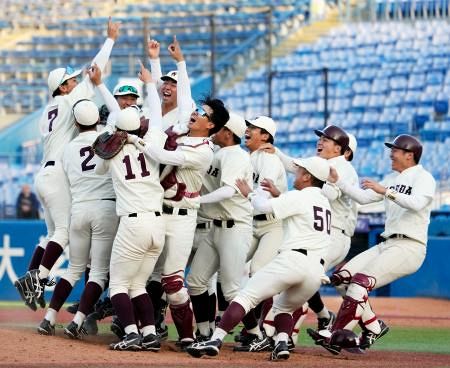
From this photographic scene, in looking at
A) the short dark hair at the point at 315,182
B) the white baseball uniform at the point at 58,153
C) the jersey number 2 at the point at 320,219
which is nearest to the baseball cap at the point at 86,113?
the white baseball uniform at the point at 58,153

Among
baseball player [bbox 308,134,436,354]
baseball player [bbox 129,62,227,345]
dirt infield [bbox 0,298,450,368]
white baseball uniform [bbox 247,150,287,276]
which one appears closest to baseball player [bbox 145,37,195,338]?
baseball player [bbox 129,62,227,345]

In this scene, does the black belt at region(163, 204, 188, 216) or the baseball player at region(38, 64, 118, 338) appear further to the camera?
the baseball player at region(38, 64, 118, 338)

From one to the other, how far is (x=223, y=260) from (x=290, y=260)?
3.00 ft

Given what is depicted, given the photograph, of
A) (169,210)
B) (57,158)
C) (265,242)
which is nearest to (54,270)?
(57,158)

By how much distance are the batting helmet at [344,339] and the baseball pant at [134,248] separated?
1.53m

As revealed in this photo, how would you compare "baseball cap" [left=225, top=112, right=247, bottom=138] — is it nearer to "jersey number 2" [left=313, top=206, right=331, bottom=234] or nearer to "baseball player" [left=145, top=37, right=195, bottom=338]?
"baseball player" [left=145, top=37, right=195, bottom=338]

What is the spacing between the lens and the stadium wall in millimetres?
16312

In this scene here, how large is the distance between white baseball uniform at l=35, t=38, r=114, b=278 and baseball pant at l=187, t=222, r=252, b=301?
1.24 meters

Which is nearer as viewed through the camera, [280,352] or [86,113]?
[280,352]

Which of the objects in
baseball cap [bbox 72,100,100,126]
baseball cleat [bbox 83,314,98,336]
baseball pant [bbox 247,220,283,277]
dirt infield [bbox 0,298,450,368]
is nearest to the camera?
dirt infield [bbox 0,298,450,368]

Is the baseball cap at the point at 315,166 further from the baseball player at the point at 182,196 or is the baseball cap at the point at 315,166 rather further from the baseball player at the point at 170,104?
the baseball player at the point at 170,104

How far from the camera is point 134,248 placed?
880cm

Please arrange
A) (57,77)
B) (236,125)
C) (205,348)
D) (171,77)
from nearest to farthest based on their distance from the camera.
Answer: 1. (205,348)
2. (236,125)
3. (171,77)
4. (57,77)

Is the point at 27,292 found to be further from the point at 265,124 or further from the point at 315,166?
the point at 315,166
